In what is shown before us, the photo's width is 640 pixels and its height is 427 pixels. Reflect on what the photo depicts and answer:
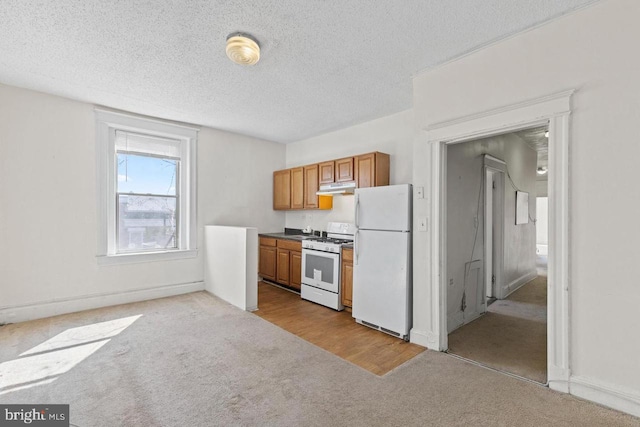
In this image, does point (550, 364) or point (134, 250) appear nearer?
point (550, 364)

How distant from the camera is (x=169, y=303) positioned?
4188mm

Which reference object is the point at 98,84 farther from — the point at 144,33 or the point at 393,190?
the point at 393,190

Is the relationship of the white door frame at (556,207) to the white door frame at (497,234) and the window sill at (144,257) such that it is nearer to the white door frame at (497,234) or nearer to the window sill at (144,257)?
the white door frame at (497,234)

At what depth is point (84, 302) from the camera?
3859 mm

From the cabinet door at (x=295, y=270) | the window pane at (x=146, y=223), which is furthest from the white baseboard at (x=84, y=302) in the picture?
the cabinet door at (x=295, y=270)

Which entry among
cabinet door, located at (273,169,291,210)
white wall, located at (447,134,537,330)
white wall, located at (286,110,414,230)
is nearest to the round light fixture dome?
white wall, located at (447,134,537,330)

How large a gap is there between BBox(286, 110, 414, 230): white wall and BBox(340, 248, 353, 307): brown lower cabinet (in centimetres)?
104

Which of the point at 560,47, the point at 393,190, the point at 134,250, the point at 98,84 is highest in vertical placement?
the point at 98,84

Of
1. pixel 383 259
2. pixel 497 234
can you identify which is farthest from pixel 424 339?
pixel 497 234

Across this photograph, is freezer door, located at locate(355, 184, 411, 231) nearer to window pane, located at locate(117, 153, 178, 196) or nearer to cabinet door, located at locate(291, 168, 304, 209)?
cabinet door, located at locate(291, 168, 304, 209)

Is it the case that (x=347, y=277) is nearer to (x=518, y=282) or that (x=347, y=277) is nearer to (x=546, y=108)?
(x=546, y=108)

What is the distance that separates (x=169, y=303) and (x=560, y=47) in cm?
518

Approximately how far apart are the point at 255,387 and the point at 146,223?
3.40 metres

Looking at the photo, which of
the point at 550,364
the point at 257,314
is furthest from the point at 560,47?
the point at 257,314
